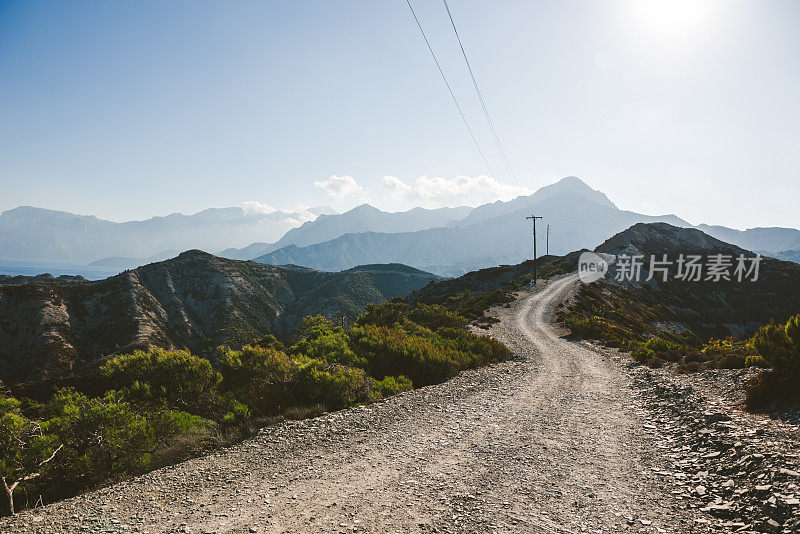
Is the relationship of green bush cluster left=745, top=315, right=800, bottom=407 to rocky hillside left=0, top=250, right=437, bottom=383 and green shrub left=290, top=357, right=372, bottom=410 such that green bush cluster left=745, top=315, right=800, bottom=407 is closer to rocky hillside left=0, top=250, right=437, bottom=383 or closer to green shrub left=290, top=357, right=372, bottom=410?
green shrub left=290, top=357, right=372, bottom=410

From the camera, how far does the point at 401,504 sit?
5.99m

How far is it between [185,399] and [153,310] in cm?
10682

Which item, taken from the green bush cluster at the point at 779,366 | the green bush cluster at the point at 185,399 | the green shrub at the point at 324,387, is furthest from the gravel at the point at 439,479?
the green bush cluster at the point at 779,366

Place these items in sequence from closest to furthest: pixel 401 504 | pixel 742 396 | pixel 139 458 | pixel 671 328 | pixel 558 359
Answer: pixel 401 504 < pixel 139 458 < pixel 742 396 < pixel 558 359 < pixel 671 328

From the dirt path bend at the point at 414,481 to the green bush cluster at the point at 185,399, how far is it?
3.42 feet

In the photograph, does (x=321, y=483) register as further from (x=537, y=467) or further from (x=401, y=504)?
(x=537, y=467)

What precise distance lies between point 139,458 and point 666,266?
11645 centimetres

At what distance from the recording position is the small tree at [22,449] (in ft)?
20.7

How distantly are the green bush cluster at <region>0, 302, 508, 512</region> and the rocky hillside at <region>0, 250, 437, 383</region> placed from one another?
7651cm

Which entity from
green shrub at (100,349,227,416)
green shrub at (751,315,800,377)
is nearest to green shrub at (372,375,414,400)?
green shrub at (100,349,227,416)

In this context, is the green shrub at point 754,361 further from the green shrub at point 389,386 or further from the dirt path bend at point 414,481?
the green shrub at point 389,386

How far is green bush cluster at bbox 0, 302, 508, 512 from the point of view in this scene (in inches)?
272

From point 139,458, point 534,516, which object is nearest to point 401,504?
point 534,516

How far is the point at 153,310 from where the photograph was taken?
317 ft
